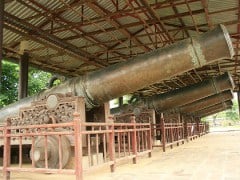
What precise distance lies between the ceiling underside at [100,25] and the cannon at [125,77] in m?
2.87

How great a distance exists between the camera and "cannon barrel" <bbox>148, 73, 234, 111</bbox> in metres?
10.5

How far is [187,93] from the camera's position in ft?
36.0

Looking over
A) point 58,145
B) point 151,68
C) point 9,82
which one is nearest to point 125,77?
point 151,68

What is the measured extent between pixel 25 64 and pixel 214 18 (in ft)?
21.3

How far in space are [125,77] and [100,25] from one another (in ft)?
16.5

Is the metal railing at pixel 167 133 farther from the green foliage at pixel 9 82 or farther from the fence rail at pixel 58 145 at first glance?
→ the green foliage at pixel 9 82

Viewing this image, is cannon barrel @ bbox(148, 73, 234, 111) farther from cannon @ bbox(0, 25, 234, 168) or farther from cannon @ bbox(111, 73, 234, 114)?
cannon @ bbox(0, 25, 234, 168)

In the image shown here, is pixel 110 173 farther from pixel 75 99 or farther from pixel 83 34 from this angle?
pixel 83 34

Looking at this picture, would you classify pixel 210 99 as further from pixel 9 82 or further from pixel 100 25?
pixel 9 82

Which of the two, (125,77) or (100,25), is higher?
(100,25)

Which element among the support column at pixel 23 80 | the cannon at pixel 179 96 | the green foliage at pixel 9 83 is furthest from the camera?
the green foliage at pixel 9 83

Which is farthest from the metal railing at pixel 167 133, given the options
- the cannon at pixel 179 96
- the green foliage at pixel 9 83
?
the green foliage at pixel 9 83

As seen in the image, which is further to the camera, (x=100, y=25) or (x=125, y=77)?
(x=100, y=25)

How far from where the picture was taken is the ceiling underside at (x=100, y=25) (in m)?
8.49
